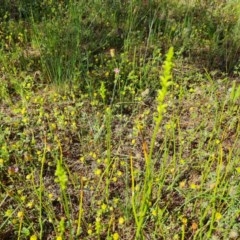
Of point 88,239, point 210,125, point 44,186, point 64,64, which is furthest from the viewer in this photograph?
point 64,64

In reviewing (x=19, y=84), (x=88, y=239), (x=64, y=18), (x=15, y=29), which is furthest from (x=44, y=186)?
(x=64, y=18)

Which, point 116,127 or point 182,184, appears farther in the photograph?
point 116,127

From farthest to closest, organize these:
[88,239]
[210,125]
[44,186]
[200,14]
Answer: [200,14]
[210,125]
[44,186]
[88,239]

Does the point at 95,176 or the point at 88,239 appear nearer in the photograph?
the point at 88,239

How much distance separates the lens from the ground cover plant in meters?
1.84

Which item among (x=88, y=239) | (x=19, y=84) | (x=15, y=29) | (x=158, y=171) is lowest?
(x=88, y=239)

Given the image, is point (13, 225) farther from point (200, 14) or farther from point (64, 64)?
point (200, 14)

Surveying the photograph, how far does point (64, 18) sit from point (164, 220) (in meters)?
2.42

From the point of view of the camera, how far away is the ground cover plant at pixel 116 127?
6.03ft

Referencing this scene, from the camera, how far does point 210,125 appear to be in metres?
2.52

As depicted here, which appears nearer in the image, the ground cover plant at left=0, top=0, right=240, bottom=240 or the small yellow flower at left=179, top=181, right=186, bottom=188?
the ground cover plant at left=0, top=0, right=240, bottom=240

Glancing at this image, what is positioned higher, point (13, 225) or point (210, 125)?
point (210, 125)

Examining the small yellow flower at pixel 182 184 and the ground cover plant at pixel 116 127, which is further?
the small yellow flower at pixel 182 184

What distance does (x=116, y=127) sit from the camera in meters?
2.49
